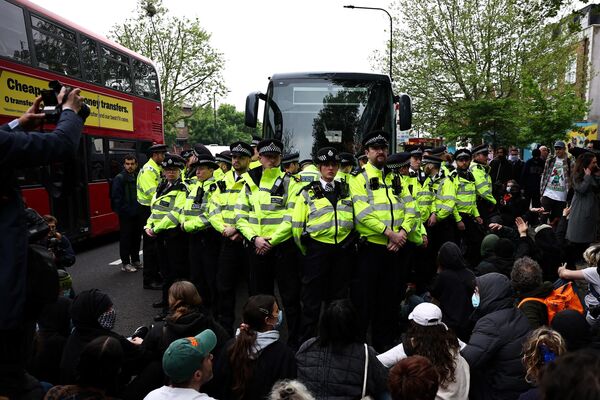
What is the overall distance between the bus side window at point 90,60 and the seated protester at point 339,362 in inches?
359

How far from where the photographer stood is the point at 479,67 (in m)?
23.8

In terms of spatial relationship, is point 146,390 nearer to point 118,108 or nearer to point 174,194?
point 174,194

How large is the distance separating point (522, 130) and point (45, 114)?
69.5 ft

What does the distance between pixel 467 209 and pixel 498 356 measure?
4.39 meters

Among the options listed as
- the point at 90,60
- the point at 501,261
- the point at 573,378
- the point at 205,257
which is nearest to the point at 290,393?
the point at 573,378

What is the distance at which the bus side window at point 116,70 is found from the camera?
10982 millimetres

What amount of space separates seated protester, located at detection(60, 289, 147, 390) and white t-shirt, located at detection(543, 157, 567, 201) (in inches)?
329

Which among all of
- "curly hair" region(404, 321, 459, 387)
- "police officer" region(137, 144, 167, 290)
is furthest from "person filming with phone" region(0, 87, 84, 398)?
"police officer" region(137, 144, 167, 290)

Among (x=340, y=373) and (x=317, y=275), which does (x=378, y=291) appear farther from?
(x=340, y=373)

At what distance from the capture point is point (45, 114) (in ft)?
7.48

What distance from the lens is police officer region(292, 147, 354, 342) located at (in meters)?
4.96

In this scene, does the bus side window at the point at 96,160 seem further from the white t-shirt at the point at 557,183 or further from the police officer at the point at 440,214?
the white t-shirt at the point at 557,183

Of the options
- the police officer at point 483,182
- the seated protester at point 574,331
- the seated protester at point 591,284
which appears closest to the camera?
the seated protester at point 574,331

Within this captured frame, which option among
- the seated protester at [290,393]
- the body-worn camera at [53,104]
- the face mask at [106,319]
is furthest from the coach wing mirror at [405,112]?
the body-worn camera at [53,104]
